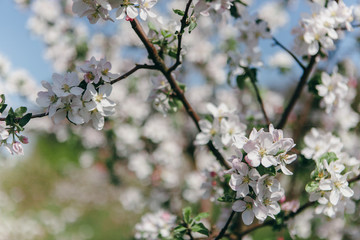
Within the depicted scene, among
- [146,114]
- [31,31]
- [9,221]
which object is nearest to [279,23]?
[146,114]

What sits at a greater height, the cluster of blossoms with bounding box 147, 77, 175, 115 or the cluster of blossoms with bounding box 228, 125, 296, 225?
the cluster of blossoms with bounding box 147, 77, 175, 115

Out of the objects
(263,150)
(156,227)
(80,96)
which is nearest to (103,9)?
(80,96)

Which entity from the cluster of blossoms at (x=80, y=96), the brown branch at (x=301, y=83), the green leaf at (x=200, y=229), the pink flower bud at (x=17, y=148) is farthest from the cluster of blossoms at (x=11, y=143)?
the brown branch at (x=301, y=83)

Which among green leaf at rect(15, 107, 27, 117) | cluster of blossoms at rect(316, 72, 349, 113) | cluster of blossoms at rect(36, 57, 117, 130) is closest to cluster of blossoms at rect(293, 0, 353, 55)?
cluster of blossoms at rect(316, 72, 349, 113)

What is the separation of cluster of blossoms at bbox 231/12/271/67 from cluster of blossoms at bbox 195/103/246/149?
1.07ft

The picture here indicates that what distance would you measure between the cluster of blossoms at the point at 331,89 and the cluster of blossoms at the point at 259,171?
0.71 meters

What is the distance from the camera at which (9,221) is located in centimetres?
546

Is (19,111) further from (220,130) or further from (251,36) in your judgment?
(251,36)

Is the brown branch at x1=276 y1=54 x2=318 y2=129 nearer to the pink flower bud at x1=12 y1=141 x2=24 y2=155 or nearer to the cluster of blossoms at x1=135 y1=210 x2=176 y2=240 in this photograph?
the cluster of blossoms at x1=135 y1=210 x2=176 y2=240

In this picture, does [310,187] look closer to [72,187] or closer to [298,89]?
[298,89]

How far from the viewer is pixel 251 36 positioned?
5.79ft

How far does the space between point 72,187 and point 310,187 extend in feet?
29.2

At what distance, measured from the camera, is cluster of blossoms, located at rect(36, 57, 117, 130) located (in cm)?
108

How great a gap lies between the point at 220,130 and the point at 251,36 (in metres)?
0.59
